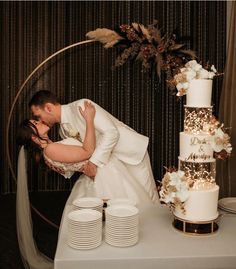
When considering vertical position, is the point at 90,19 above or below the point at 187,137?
above

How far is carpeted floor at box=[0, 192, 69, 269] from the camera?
2820 millimetres

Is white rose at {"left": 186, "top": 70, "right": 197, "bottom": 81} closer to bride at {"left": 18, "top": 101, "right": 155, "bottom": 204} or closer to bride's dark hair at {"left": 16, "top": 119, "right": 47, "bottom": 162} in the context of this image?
bride at {"left": 18, "top": 101, "right": 155, "bottom": 204}

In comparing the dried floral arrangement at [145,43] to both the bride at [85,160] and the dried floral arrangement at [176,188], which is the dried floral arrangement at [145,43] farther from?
the dried floral arrangement at [176,188]

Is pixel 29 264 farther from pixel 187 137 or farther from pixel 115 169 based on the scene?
pixel 187 137

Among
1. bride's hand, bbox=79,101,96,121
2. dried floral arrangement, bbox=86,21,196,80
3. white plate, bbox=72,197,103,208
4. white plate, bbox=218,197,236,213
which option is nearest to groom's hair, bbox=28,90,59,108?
bride's hand, bbox=79,101,96,121

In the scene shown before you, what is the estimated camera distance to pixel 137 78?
14.5ft

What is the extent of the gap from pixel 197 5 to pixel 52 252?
10.8 ft

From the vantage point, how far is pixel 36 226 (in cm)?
351

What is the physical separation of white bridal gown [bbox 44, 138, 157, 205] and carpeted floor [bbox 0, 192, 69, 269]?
0.83 metres

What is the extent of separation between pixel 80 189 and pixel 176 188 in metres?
0.96

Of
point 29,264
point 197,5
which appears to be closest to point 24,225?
point 29,264

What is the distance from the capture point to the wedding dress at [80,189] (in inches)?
89.2

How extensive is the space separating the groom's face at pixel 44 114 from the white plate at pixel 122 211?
3.92 feet

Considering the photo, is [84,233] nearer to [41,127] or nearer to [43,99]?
[41,127]
